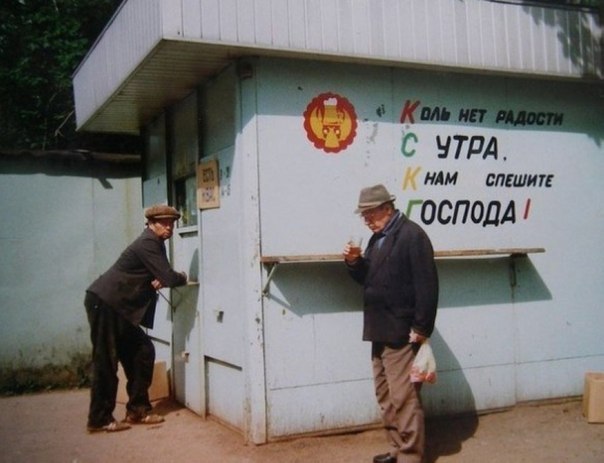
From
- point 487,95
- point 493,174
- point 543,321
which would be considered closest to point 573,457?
point 543,321

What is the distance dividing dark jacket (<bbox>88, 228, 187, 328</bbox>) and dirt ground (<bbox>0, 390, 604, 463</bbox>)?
1.09m

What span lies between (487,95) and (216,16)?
2.83 m

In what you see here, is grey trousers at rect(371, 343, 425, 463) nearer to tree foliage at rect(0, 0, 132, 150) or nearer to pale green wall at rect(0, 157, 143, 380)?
pale green wall at rect(0, 157, 143, 380)

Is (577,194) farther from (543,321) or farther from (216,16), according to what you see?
(216,16)

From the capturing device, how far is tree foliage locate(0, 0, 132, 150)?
36.4 feet

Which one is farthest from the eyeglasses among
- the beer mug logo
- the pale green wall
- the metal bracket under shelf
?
the pale green wall

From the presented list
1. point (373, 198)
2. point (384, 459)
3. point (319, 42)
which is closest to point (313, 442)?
point (384, 459)

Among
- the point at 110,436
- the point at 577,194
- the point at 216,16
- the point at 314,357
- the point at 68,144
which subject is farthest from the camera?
the point at 68,144

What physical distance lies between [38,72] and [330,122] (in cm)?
833

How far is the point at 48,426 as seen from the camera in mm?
5871

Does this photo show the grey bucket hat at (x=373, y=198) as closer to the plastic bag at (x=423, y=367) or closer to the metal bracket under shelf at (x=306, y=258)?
the metal bracket under shelf at (x=306, y=258)

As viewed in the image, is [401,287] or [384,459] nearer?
[401,287]

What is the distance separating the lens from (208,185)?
18.5ft

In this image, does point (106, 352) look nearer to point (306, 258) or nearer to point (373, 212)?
point (306, 258)
